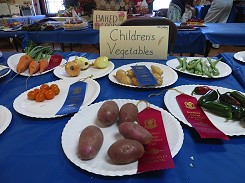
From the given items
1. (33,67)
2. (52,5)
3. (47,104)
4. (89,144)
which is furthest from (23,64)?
(52,5)

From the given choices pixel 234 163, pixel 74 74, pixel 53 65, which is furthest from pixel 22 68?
pixel 234 163

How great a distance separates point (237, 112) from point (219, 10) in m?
3.58

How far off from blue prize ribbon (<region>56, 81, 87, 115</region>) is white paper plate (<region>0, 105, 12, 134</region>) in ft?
0.50

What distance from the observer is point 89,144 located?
449 millimetres

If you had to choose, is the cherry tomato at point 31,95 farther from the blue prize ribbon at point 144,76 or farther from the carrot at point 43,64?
the blue prize ribbon at point 144,76

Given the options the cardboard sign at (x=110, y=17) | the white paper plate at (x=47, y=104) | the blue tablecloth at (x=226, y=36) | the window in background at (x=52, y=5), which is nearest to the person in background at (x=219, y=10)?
the blue tablecloth at (x=226, y=36)

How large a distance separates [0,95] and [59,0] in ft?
18.9

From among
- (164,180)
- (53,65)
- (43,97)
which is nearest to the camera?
(164,180)

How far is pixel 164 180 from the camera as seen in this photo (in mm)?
422

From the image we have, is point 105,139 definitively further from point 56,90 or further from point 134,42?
point 134,42

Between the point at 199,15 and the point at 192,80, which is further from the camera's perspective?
the point at 199,15

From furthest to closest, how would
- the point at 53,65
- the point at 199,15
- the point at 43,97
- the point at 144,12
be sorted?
the point at 199,15 < the point at 144,12 < the point at 53,65 < the point at 43,97

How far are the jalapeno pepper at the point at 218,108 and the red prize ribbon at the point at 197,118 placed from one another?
0.03 m

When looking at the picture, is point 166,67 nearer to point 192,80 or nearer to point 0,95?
point 192,80
